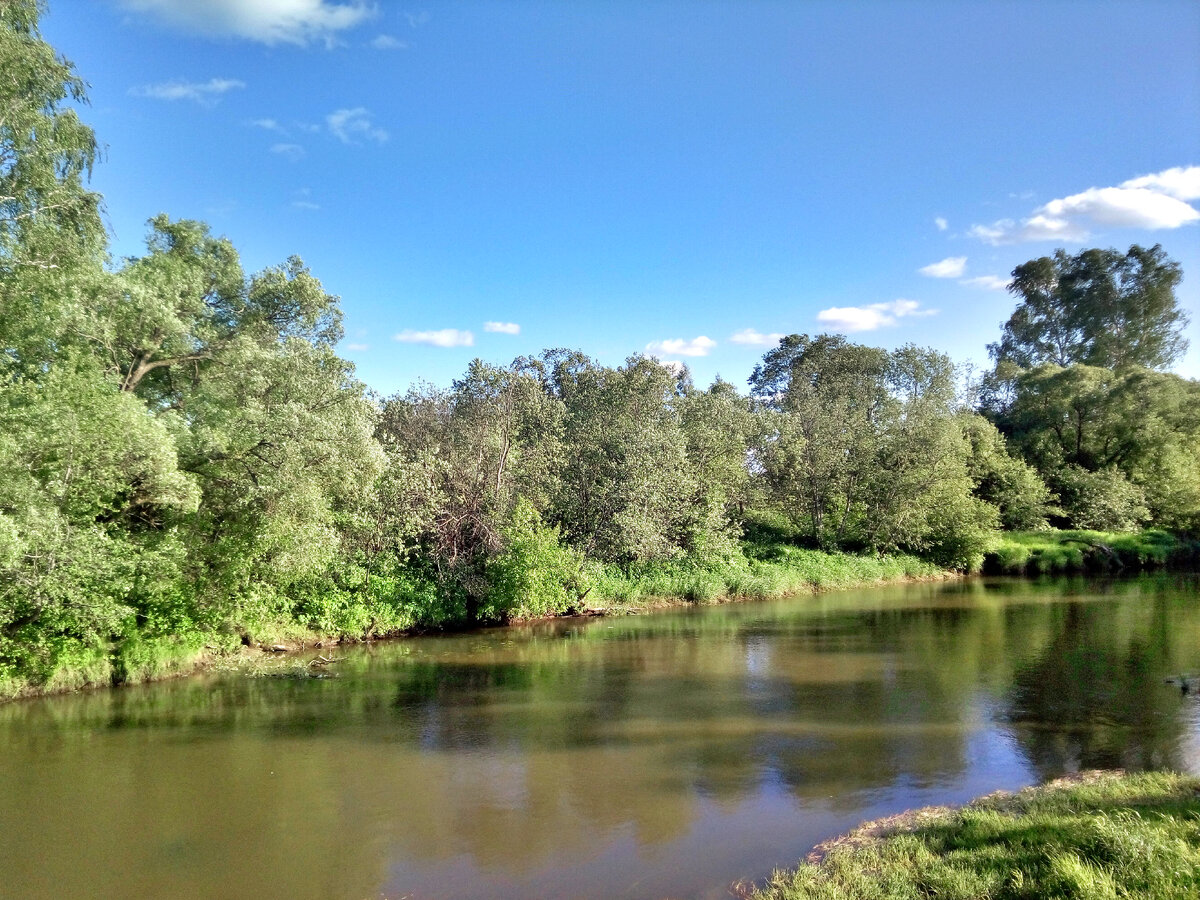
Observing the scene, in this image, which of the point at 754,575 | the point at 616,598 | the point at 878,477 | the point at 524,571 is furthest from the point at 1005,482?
the point at 524,571

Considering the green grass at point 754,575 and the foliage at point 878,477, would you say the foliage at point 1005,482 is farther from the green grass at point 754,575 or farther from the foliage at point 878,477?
the green grass at point 754,575

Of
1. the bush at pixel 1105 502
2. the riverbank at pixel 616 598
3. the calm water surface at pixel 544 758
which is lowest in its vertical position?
the calm water surface at pixel 544 758

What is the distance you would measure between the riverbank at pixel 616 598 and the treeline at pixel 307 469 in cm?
13

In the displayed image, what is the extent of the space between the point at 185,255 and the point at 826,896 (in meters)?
20.2

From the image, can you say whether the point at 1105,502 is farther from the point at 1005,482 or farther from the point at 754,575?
the point at 754,575

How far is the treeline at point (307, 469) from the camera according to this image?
15039 millimetres

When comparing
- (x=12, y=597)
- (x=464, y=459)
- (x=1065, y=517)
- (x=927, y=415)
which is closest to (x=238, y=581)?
(x=12, y=597)

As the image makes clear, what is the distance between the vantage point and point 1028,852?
744 centimetres

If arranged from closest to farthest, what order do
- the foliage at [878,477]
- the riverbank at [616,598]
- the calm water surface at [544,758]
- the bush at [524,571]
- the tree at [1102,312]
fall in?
the calm water surface at [544,758]
the riverbank at [616,598]
the bush at [524,571]
the foliage at [878,477]
the tree at [1102,312]

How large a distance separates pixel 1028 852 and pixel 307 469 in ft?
54.0

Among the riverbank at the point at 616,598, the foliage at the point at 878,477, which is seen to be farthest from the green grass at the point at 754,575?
the foliage at the point at 878,477

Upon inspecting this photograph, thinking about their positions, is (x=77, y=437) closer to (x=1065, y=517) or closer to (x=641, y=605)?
(x=641, y=605)

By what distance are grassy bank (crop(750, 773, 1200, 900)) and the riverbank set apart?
15.9m

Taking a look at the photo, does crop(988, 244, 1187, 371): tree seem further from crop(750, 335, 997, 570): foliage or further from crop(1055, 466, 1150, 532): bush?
crop(750, 335, 997, 570): foliage
